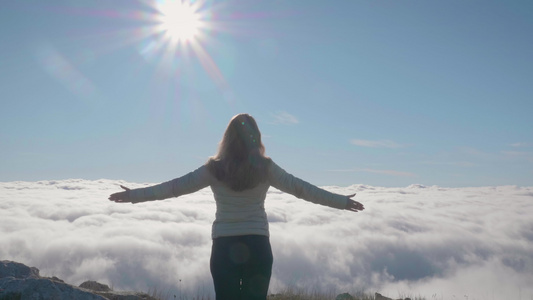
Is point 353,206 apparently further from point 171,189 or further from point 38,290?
point 38,290

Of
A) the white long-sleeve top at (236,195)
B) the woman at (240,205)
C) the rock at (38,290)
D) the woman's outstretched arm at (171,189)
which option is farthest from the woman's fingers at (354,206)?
the rock at (38,290)

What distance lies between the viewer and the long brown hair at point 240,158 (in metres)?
3.18

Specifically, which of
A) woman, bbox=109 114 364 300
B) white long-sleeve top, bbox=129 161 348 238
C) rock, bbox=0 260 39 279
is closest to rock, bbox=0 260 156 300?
rock, bbox=0 260 39 279

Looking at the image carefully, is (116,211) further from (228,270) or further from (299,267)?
(228,270)

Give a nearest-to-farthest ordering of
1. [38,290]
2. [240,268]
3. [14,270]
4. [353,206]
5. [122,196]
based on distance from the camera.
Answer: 1. [240,268]
2. [122,196]
3. [353,206]
4. [38,290]
5. [14,270]

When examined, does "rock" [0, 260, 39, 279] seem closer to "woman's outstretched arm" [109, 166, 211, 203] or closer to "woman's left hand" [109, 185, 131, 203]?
"woman's left hand" [109, 185, 131, 203]

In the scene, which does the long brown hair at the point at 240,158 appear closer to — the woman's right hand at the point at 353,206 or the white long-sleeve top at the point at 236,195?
the white long-sleeve top at the point at 236,195

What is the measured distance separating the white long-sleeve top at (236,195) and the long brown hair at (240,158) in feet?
0.26

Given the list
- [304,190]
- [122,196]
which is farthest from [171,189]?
[304,190]

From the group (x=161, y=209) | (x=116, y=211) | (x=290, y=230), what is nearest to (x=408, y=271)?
(x=290, y=230)

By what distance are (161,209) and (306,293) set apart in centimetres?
11790

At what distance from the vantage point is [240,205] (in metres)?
3.26

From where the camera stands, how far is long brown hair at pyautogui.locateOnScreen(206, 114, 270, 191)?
10.4 ft

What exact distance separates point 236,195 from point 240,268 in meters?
0.61
